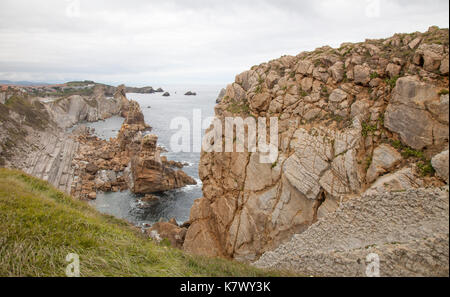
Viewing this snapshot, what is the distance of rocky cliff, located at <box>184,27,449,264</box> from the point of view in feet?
37.0

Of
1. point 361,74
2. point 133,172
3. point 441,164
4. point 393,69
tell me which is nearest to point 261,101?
point 361,74

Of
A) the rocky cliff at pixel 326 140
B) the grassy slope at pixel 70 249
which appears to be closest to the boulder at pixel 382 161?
the rocky cliff at pixel 326 140

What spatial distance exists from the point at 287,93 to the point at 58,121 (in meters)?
73.4

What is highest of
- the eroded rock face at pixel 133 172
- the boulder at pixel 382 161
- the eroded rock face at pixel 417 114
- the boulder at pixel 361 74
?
the boulder at pixel 361 74

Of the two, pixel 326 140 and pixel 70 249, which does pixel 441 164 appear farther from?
pixel 70 249

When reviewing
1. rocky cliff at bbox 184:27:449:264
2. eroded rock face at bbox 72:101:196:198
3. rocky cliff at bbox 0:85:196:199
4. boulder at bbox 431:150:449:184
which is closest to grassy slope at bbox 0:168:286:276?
rocky cliff at bbox 184:27:449:264

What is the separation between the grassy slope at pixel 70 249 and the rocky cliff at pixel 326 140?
648 centimetres

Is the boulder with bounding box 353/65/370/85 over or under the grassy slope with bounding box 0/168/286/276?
over

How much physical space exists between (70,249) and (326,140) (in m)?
12.3

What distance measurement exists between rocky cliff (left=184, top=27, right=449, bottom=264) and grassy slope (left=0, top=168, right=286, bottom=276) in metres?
6.48

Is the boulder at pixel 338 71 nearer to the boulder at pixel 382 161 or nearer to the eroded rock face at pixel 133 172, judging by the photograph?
the boulder at pixel 382 161

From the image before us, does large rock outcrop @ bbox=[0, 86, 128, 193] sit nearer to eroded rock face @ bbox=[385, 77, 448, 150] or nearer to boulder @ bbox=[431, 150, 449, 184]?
eroded rock face @ bbox=[385, 77, 448, 150]

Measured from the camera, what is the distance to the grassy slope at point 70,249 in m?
7.04

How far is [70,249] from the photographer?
7.71 m
